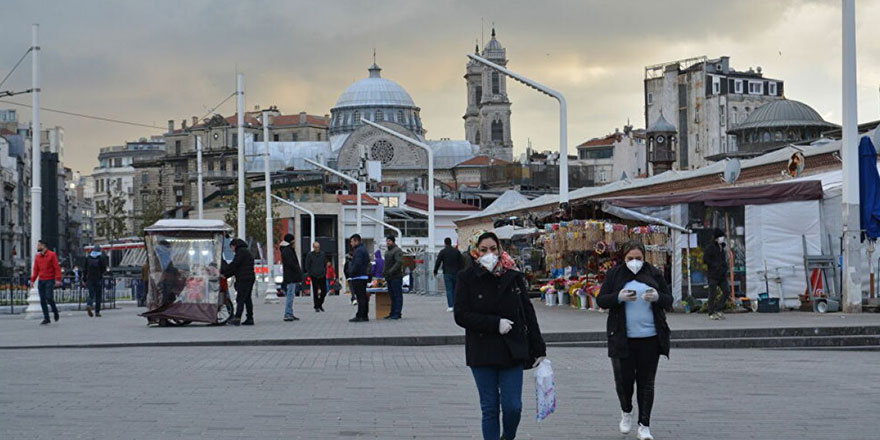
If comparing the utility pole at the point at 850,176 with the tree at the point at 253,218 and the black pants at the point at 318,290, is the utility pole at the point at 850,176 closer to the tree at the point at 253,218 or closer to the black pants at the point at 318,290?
the black pants at the point at 318,290

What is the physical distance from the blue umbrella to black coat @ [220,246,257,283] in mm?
11257

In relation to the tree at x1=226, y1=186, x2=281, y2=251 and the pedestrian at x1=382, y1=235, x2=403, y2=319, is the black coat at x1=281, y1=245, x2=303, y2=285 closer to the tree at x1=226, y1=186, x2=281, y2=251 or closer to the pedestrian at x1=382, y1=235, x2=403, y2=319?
the pedestrian at x1=382, y1=235, x2=403, y2=319

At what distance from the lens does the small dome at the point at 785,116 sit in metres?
94.9

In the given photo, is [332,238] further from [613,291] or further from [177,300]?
[613,291]

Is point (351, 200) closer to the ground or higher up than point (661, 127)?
closer to the ground

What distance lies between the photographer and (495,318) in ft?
29.1

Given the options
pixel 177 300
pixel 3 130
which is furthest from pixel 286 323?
pixel 3 130

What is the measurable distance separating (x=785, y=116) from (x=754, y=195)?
7161 cm

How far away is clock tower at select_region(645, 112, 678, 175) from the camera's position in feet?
349

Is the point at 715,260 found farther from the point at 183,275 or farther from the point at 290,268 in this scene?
the point at 183,275

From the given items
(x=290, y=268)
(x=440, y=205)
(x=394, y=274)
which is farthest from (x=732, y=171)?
(x=440, y=205)

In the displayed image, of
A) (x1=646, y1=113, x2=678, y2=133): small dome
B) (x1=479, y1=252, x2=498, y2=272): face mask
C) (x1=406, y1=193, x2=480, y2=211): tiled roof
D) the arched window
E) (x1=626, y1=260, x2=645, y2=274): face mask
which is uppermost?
the arched window

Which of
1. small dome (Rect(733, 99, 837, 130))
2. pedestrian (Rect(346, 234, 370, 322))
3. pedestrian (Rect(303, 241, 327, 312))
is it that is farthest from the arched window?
pedestrian (Rect(346, 234, 370, 322))

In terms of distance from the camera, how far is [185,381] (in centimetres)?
1411
